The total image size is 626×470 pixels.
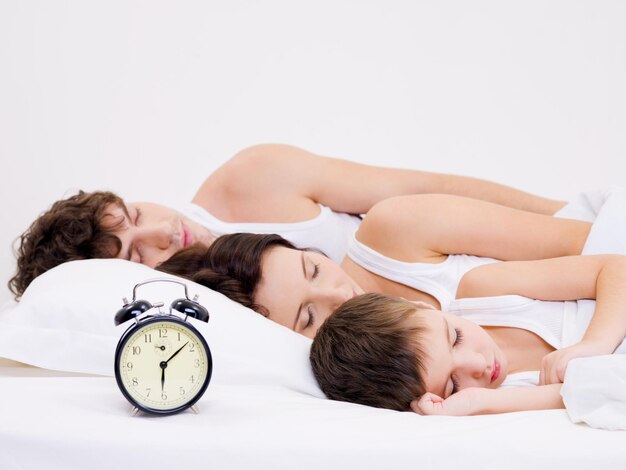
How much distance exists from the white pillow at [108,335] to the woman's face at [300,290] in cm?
22

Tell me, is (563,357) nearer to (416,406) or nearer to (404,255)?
(416,406)

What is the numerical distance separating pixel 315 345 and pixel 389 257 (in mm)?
563

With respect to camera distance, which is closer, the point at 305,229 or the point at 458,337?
the point at 458,337

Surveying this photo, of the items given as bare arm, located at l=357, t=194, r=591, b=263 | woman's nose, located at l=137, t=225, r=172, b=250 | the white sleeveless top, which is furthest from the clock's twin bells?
woman's nose, located at l=137, t=225, r=172, b=250

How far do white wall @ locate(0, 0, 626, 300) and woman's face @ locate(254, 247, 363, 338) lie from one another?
196 centimetres

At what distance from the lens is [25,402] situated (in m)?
1.78

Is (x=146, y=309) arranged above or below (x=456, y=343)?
above

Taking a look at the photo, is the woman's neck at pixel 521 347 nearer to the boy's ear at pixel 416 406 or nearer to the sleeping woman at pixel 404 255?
the sleeping woman at pixel 404 255

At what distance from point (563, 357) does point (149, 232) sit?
1517mm

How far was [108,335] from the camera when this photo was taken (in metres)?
2.15

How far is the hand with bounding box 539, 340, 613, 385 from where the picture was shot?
211 cm

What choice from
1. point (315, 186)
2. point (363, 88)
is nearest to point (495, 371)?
point (315, 186)

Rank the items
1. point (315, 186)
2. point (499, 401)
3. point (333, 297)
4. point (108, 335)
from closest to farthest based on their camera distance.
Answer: point (499, 401) < point (108, 335) < point (333, 297) < point (315, 186)

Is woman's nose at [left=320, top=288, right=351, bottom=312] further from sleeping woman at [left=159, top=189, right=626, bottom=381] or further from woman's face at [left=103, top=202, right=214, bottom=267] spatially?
woman's face at [left=103, top=202, right=214, bottom=267]
